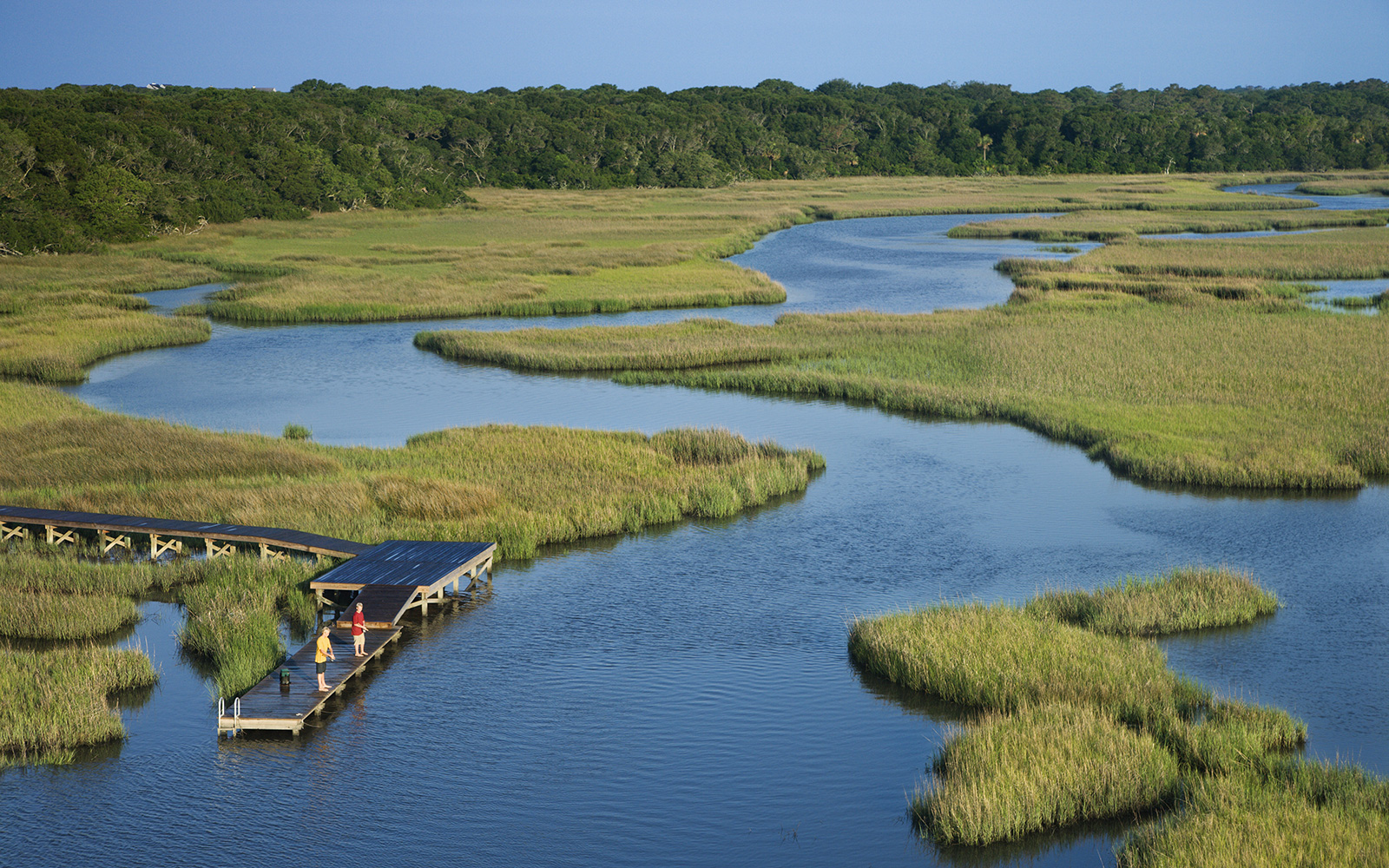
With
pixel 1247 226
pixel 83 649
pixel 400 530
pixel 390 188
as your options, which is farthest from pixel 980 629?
pixel 390 188

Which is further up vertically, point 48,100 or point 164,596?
point 48,100

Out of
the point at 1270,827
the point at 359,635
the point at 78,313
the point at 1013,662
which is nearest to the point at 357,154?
the point at 78,313

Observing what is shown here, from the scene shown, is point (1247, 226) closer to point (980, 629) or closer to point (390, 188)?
point (390, 188)

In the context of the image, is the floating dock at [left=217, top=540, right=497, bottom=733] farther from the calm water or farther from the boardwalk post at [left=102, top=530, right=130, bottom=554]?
the calm water

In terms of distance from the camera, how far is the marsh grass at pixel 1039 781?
53.3ft

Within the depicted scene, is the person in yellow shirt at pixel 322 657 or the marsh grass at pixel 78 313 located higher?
the marsh grass at pixel 78 313

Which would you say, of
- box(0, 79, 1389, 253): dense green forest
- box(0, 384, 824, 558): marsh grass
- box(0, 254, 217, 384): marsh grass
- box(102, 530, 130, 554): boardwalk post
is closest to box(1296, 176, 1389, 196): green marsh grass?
box(0, 79, 1389, 253): dense green forest

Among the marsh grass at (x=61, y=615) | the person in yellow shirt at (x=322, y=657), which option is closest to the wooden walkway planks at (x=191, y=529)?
the marsh grass at (x=61, y=615)

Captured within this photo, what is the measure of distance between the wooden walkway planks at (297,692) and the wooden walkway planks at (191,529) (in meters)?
4.96

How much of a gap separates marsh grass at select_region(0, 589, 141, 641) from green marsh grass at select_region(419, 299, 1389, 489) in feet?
85.4

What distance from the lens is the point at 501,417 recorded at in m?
43.8

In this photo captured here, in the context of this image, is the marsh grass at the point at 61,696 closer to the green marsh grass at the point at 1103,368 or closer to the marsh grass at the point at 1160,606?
the marsh grass at the point at 1160,606

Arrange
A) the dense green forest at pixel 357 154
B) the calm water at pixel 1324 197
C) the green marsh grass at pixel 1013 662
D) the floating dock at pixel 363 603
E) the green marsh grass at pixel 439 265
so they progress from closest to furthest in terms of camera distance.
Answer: the floating dock at pixel 363 603
the green marsh grass at pixel 1013 662
the green marsh grass at pixel 439 265
the dense green forest at pixel 357 154
the calm water at pixel 1324 197

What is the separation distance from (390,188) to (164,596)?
115600mm
